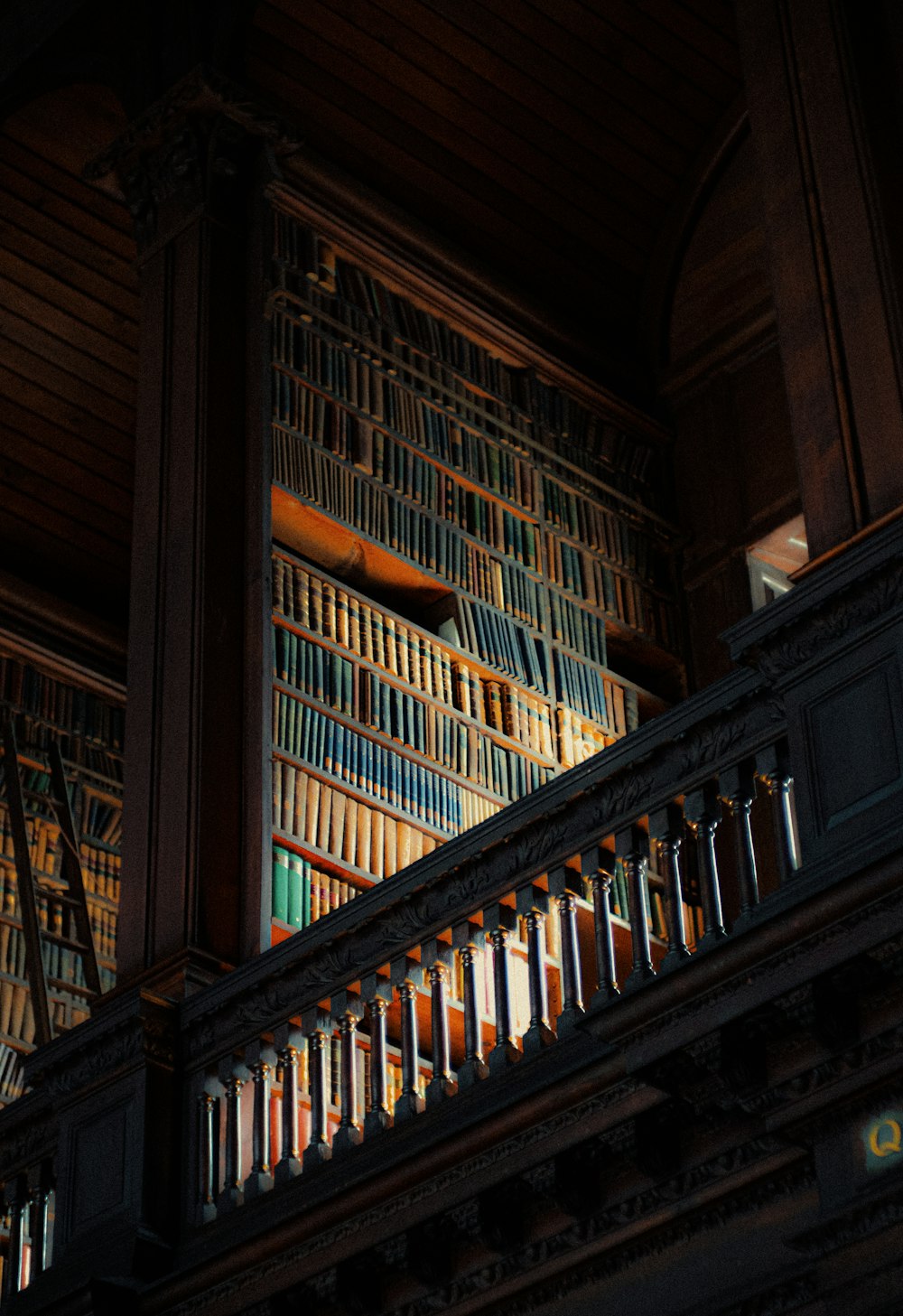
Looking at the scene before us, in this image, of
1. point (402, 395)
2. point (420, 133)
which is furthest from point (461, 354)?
point (420, 133)

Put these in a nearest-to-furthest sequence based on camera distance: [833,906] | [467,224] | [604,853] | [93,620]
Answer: [833,906], [604,853], [467,224], [93,620]

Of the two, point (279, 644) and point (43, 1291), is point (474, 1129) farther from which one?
point (279, 644)

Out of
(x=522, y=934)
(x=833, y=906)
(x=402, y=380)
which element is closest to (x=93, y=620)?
(x=402, y=380)

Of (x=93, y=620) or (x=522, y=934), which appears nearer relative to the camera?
(x=522, y=934)

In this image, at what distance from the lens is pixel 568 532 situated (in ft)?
24.6

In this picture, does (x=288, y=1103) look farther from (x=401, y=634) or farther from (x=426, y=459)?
(x=426, y=459)

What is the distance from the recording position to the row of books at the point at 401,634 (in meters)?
6.45

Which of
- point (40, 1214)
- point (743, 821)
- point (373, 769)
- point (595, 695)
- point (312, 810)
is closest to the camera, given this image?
point (743, 821)

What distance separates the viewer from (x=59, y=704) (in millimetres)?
8727

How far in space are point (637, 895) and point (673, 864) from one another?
0.32 feet

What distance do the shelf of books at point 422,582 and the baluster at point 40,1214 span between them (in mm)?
862

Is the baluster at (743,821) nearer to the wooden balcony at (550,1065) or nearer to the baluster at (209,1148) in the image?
the wooden balcony at (550,1065)

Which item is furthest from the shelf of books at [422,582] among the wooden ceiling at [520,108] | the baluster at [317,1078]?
the baluster at [317,1078]

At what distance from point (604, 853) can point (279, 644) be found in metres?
1.87
